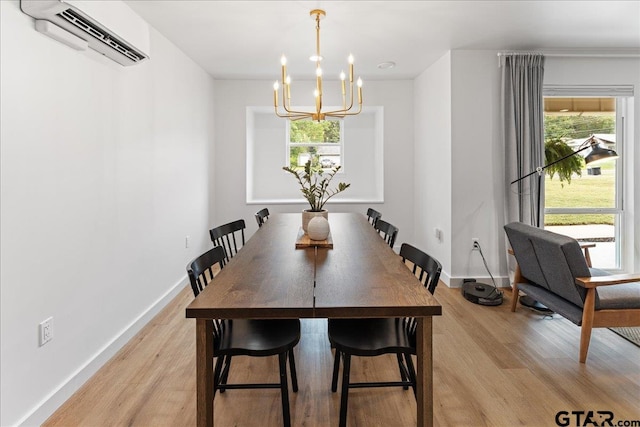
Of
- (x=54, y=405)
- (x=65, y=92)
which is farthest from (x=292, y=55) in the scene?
(x=54, y=405)

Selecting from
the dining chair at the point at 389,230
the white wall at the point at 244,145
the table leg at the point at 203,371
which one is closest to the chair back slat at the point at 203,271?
the table leg at the point at 203,371

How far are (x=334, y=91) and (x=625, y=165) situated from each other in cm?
350

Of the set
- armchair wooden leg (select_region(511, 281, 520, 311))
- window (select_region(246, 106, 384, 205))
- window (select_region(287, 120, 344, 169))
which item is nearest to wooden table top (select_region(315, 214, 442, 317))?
armchair wooden leg (select_region(511, 281, 520, 311))

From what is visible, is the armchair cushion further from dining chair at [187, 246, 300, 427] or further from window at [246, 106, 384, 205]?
window at [246, 106, 384, 205]

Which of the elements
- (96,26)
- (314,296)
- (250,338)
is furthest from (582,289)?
(96,26)

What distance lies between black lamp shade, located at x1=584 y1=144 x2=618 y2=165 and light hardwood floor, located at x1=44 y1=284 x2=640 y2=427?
136 cm

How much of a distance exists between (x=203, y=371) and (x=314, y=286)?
1.79ft

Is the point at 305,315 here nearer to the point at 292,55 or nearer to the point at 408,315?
the point at 408,315

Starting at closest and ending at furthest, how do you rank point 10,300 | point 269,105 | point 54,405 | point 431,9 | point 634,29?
point 10,300, point 54,405, point 431,9, point 634,29, point 269,105

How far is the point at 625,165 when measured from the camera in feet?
13.3

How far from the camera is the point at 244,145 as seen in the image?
5141mm

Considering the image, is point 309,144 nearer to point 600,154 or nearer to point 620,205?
point 600,154

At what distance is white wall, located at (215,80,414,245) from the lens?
505 centimetres

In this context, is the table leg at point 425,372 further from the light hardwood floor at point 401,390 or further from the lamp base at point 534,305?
the lamp base at point 534,305
